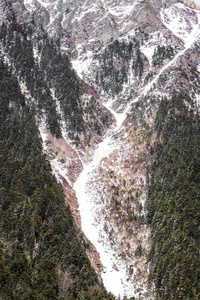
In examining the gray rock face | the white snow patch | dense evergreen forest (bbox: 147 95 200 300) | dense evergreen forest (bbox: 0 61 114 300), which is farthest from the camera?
the gray rock face

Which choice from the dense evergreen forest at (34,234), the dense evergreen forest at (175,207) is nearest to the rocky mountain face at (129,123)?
the dense evergreen forest at (175,207)

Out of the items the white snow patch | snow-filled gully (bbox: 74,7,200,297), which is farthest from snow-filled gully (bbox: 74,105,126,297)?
the white snow patch

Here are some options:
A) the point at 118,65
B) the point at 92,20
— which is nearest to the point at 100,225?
the point at 118,65

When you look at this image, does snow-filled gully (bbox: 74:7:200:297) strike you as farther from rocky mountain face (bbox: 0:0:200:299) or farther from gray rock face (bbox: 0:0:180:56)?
gray rock face (bbox: 0:0:180:56)

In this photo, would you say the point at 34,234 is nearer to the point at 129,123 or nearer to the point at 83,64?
the point at 129,123

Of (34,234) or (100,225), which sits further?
(100,225)

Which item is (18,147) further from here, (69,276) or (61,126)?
(69,276)
